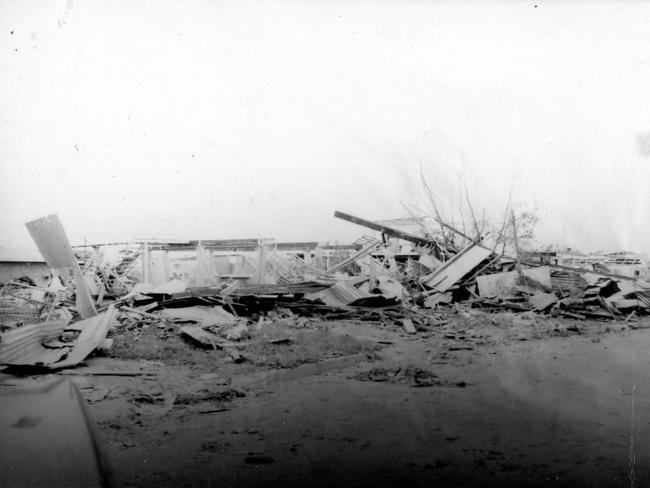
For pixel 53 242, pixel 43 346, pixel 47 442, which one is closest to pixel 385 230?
pixel 53 242

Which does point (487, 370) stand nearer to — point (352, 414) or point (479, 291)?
point (352, 414)

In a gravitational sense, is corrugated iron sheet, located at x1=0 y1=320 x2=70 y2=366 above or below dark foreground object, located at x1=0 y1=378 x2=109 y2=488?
above

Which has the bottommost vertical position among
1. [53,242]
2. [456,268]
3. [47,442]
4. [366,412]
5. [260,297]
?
[366,412]

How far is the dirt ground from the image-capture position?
3064 mm

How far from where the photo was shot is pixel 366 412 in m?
4.18

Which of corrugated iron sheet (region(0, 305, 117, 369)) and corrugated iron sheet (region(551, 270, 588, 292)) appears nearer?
corrugated iron sheet (region(0, 305, 117, 369))

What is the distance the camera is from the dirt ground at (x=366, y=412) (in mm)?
3064

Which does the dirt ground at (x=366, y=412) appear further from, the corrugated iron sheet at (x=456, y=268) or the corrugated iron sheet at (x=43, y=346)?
the corrugated iron sheet at (x=456, y=268)

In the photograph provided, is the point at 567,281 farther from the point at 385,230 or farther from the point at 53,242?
the point at 53,242

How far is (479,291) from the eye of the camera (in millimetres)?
12867

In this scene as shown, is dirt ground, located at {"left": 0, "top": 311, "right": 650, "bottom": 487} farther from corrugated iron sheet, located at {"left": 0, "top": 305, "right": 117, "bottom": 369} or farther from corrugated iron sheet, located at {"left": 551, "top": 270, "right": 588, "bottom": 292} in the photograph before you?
corrugated iron sheet, located at {"left": 551, "top": 270, "right": 588, "bottom": 292}

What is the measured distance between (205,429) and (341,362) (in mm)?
2798

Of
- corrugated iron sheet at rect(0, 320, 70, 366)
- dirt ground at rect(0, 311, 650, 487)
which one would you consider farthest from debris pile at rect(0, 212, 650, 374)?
dirt ground at rect(0, 311, 650, 487)

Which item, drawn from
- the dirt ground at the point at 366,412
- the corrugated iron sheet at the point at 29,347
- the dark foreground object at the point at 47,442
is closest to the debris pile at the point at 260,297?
the corrugated iron sheet at the point at 29,347
